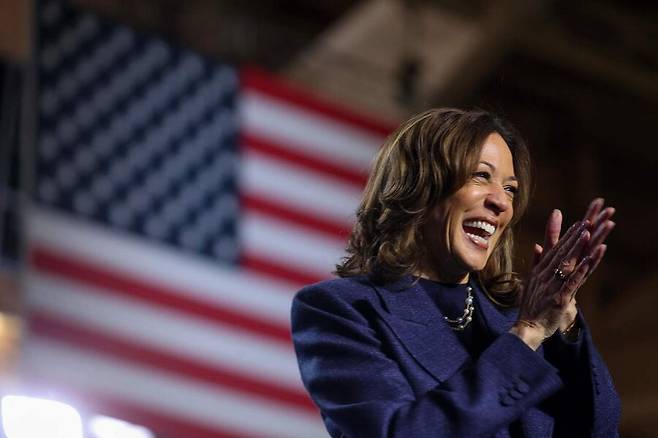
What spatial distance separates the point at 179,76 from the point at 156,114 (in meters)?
0.23

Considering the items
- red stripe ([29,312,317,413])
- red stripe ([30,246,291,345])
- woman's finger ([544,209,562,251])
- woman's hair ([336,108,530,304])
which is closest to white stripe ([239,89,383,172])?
red stripe ([30,246,291,345])

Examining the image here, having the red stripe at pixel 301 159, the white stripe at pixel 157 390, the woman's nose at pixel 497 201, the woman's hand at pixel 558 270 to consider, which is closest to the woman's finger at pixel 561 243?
the woman's hand at pixel 558 270

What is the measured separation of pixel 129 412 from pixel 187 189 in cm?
117

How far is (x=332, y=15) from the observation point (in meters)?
9.20

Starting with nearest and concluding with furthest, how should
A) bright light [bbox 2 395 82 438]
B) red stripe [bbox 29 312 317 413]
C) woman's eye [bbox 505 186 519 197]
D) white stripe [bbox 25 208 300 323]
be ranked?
woman's eye [bbox 505 186 519 197], bright light [bbox 2 395 82 438], red stripe [bbox 29 312 317 413], white stripe [bbox 25 208 300 323]

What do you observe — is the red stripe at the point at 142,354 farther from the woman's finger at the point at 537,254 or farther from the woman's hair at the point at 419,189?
the woman's finger at the point at 537,254

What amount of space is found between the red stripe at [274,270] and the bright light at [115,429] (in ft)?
3.28

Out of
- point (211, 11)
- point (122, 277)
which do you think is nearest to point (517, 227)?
point (122, 277)

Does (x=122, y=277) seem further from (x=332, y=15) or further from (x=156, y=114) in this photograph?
(x=332, y=15)

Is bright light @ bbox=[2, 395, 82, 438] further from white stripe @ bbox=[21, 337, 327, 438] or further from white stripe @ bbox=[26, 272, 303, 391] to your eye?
white stripe @ bbox=[26, 272, 303, 391]

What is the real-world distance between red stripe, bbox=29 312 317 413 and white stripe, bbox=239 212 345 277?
608 millimetres

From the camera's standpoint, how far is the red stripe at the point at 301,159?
6188 millimetres

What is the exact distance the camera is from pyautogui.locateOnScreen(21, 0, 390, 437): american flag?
536 centimetres

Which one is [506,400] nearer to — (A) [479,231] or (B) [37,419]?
(A) [479,231]
